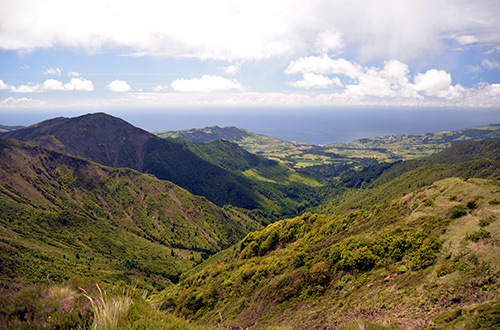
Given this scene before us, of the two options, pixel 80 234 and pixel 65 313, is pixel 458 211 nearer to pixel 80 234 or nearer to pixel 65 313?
pixel 65 313

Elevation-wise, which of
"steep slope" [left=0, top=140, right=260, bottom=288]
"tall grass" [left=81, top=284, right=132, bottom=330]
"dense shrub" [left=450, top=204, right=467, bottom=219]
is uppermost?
"tall grass" [left=81, top=284, right=132, bottom=330]

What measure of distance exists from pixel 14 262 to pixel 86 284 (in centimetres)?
11629

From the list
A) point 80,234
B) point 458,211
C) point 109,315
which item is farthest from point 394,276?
point 80,234

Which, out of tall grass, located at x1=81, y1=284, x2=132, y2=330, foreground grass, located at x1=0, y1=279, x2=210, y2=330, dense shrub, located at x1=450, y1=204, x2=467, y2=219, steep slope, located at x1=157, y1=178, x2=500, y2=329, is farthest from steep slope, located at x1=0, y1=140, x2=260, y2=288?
dense shrub, located at x1=450, y1=204, x2=467, y2=219

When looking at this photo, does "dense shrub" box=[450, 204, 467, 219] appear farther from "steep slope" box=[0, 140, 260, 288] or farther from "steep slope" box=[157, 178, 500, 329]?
"steep slope" box=[0, 140, 260, 288]

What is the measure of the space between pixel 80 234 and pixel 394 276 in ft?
596

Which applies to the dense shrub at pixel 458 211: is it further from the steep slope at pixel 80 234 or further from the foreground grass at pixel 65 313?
the steep slope at pixel 80 234

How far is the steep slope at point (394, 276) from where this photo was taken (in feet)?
43.6

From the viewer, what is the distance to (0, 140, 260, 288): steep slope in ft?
354

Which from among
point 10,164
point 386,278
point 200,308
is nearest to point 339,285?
point 386,278

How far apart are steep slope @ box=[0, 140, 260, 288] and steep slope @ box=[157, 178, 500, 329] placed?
9616 cm

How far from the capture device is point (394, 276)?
1822cm

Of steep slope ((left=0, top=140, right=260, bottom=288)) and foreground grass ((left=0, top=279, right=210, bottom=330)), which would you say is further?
steep slope ((left=0, top=140, right=260, bottom=288))

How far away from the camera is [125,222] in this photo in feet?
616
